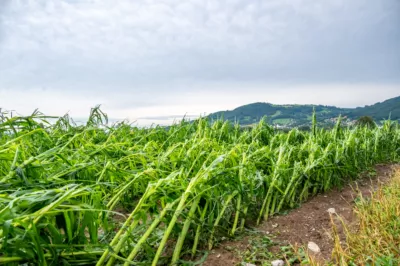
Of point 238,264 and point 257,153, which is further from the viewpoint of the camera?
point 257,153

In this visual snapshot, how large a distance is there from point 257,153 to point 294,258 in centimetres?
134

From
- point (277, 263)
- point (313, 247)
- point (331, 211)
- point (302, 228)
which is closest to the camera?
point (277, 263)

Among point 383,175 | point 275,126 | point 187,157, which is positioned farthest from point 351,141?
point 187,157

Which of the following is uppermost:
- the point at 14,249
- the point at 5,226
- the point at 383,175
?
the point at 5,226

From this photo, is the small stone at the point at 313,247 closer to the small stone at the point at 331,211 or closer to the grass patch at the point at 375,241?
the grass patch at the point at 375,241

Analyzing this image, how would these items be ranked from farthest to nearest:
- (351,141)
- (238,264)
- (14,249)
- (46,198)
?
(351,141) → (238,264) → (46,198) → (14,249)

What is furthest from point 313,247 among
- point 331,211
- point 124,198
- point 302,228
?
point 124,198

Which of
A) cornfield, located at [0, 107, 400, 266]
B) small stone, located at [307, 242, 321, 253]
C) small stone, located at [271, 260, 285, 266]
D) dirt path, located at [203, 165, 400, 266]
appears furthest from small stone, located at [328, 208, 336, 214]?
small stone, located at [271, 260, 285, 266]

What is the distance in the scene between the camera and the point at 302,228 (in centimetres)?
300

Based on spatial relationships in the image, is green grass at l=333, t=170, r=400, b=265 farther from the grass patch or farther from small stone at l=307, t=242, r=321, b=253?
small stone at l=307, t=242, r=321, b=253

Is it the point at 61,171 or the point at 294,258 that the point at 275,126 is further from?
the point at 61,171

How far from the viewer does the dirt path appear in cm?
239

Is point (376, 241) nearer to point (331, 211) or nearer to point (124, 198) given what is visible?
point (331, 211)

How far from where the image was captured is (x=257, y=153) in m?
3.57
